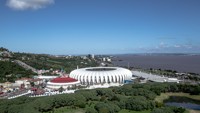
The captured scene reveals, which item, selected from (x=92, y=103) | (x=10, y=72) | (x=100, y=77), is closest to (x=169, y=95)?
(x=92, y=103)

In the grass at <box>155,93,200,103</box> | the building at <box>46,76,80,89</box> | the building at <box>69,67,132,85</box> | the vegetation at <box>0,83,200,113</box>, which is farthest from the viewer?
the building at <box>69,67,132,85</box>

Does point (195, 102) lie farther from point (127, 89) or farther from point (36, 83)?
point (36, 83)

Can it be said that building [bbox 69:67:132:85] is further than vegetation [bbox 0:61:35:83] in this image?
No

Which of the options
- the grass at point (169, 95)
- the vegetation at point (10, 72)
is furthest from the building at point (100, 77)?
the vegetation at point (10, 72)

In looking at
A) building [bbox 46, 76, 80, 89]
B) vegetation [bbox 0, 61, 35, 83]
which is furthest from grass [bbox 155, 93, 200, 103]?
vegetation [bbox 0, 61, 35, 83]

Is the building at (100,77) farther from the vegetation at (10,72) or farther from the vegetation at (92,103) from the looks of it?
the vegetation at (10,72)

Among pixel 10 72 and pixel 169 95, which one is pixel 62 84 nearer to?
pixel 169 95

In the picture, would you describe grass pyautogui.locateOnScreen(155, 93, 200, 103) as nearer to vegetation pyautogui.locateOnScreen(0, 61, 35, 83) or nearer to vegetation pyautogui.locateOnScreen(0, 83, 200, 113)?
vegetation pyautogui.locateOnScreen(0, 83, 200, 113)

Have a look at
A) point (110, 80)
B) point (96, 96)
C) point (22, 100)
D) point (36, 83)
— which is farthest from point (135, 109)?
point (36, 83)
